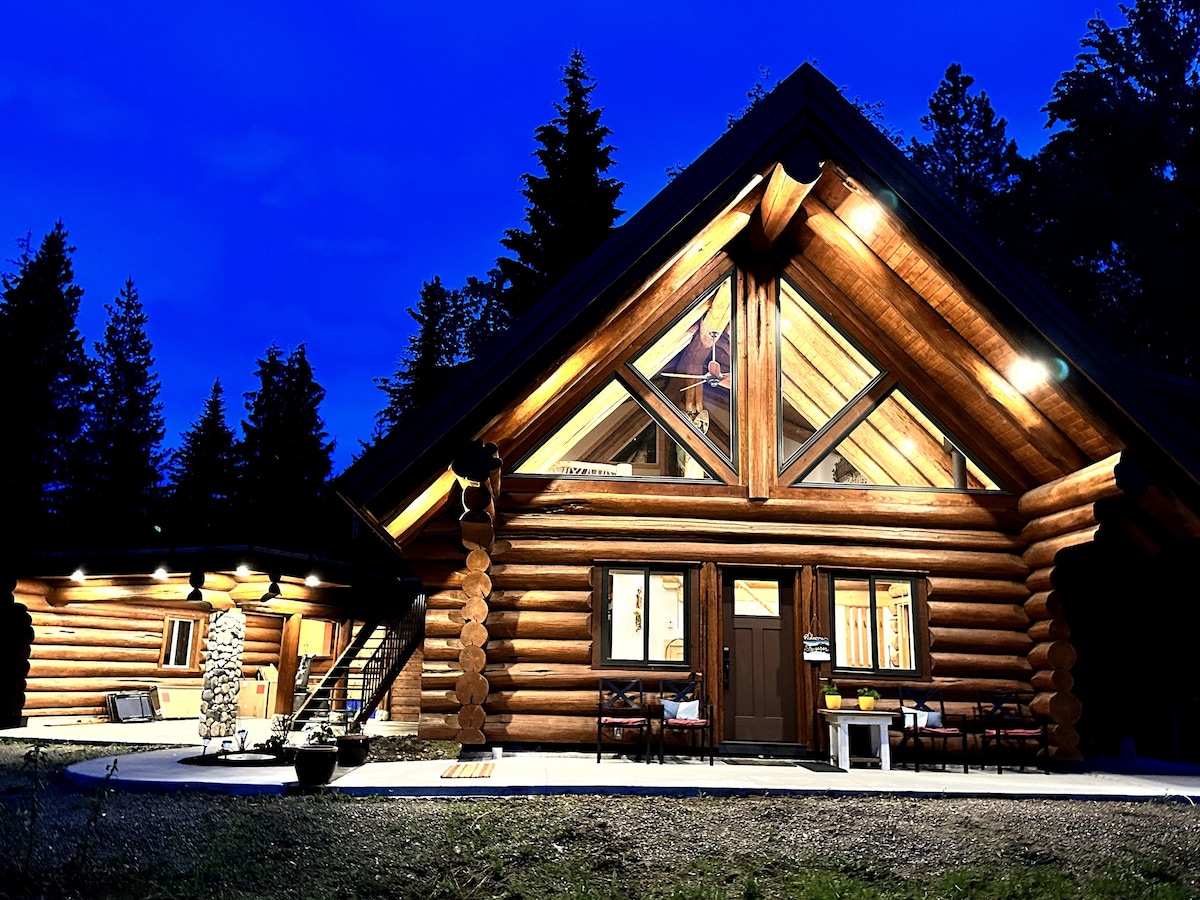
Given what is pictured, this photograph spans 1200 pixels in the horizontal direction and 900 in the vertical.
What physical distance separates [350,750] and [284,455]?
28.1 m

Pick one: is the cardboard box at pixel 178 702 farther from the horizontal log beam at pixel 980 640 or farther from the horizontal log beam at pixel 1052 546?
the horizontal log beam at pixel 1052 546

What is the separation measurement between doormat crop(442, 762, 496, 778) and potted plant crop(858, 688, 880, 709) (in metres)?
4.05

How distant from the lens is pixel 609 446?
11.2 m

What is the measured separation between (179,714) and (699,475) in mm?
14999

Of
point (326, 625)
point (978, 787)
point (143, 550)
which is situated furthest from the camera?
point (326, 625)

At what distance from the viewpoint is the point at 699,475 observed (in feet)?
37.2

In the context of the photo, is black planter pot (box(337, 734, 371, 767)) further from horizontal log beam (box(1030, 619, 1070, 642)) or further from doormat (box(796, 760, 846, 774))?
horizontal log beam (box(1030, 619, 1070, 642))

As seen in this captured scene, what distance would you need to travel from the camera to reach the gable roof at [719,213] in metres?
8.96

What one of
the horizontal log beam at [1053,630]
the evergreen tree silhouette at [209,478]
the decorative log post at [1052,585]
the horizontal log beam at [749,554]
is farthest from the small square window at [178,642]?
the horizontal log beam at [1053,630]

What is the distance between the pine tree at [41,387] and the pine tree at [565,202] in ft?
A: 51.9

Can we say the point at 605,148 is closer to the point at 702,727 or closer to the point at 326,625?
the point at 326,625

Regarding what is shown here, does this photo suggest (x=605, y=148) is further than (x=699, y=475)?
Yes

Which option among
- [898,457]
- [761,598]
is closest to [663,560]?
[761,598]

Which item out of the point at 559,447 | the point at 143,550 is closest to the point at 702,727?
the point at 559,447
